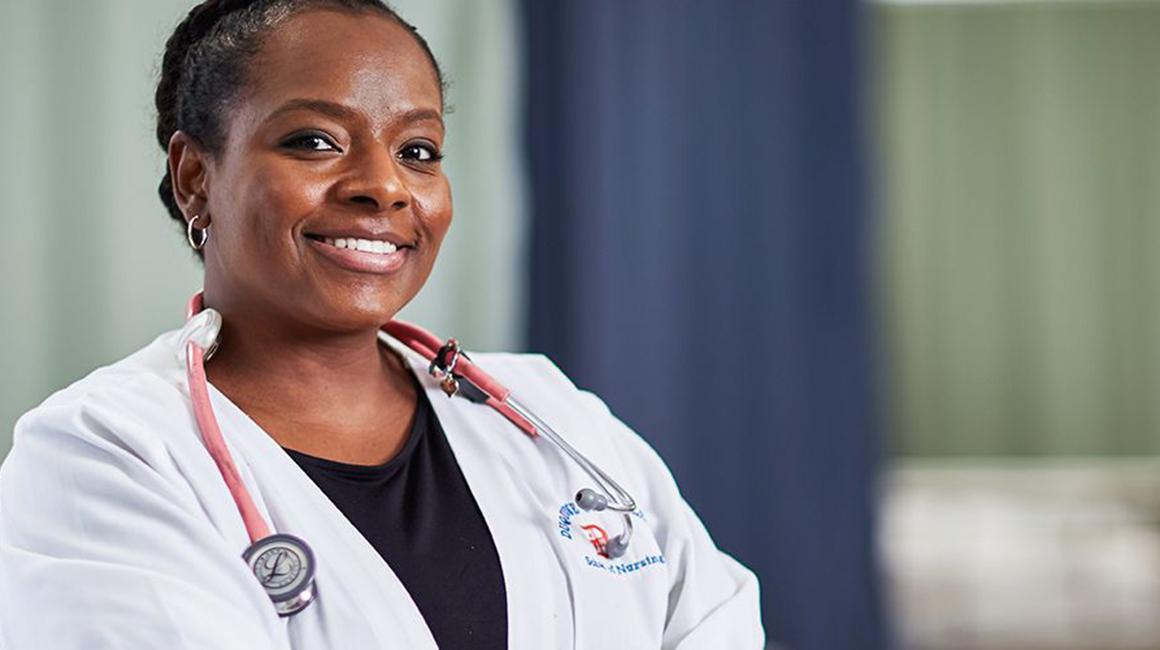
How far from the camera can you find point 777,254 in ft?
9.91

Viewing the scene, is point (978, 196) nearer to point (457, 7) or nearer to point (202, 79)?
point (457, 7)

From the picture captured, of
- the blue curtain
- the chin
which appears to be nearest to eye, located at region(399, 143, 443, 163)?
the chin

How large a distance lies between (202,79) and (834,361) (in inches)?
80.2

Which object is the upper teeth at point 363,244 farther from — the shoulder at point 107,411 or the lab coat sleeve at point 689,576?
the lab coat sleeve at point 689,576

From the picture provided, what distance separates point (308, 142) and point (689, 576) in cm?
53

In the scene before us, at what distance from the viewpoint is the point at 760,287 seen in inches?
119

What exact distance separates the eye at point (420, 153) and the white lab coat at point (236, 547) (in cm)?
23

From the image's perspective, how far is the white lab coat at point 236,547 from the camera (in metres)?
0.97

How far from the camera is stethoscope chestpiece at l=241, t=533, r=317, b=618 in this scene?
102 centimetres

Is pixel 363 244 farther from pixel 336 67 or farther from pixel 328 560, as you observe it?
pixel 328 560

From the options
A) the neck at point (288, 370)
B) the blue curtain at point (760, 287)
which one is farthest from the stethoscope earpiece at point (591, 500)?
the blue curtain at point (760, 287)

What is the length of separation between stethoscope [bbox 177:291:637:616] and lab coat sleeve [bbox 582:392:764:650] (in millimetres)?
73

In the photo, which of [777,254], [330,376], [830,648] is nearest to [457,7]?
[777,254]

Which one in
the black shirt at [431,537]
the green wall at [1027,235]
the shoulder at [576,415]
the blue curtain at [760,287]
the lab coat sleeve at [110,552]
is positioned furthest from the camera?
the green wall at [1027,235]
